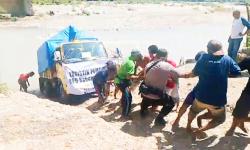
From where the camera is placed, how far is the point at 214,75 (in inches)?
307

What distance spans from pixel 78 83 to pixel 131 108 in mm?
2388

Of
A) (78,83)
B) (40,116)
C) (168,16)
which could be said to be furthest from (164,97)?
(168,16)

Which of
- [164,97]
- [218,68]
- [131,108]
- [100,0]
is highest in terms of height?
[218,68]

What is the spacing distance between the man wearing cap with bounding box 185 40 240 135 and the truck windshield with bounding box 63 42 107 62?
5877 mm

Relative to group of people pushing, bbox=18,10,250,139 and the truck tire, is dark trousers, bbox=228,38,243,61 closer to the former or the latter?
group of people pushing, bbox=18,10,250,139

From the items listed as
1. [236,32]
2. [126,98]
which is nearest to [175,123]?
[126,98]

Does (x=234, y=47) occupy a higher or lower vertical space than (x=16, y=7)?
higher

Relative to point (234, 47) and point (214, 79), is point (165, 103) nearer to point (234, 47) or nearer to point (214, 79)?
point (214, 79)

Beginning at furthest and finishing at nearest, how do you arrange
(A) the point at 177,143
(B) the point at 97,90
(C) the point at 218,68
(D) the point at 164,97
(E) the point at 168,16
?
(E) the point at 168,16 → (B) the point at 97,90 → (D) the point at 164,97 → (A) the point at 177,143 → (C) the point at 218,68

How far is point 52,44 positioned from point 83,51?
1.57m

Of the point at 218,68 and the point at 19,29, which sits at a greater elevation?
the point at 218,68

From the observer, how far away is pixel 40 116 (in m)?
8.52

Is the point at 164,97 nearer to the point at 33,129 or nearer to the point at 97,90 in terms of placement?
the point at 33,129

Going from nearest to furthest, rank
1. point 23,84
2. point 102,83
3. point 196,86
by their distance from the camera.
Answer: point 196,86 < point 102,83 < point 23,84
